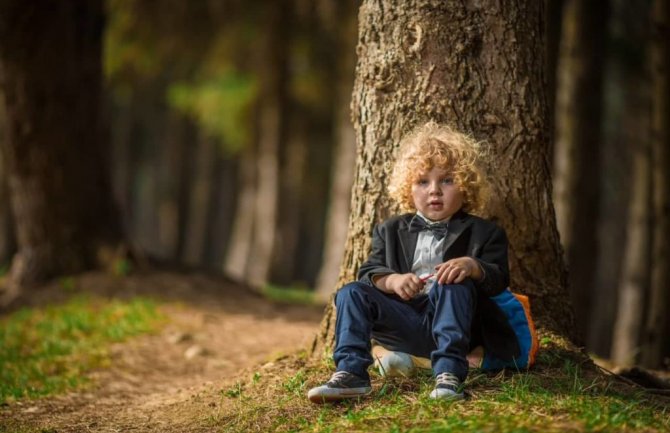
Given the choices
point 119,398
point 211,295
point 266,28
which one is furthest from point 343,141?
point 119,398

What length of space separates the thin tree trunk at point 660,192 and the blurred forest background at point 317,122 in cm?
4

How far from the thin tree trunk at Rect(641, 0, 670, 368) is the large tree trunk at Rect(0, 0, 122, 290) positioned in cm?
646

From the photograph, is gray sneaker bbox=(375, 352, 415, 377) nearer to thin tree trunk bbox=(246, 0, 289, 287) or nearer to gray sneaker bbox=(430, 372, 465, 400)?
gray sneaker bbox=(430, 372, 465, 400)

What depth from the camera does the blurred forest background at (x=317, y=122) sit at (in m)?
8.07

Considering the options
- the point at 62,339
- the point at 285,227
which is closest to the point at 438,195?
the point at 62,339

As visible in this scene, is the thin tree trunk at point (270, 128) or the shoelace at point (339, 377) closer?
the shoelace at point (339, 377)

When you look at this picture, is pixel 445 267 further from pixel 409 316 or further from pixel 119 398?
pixel 119 398

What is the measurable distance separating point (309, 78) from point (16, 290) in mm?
9343

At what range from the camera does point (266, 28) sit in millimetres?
14656

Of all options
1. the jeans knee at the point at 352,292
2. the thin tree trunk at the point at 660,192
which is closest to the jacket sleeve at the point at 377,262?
the jeans knee at the point at 352,292

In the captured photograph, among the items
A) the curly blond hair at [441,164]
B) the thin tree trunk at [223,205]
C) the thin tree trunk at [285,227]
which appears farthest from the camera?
the thin tree trunk at [223,205]

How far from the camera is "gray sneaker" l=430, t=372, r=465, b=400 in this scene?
10.9ft

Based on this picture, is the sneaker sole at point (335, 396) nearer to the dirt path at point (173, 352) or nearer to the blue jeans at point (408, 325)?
the blue jeans at point (408, 325)

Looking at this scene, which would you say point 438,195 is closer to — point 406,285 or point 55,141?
point 406,285
